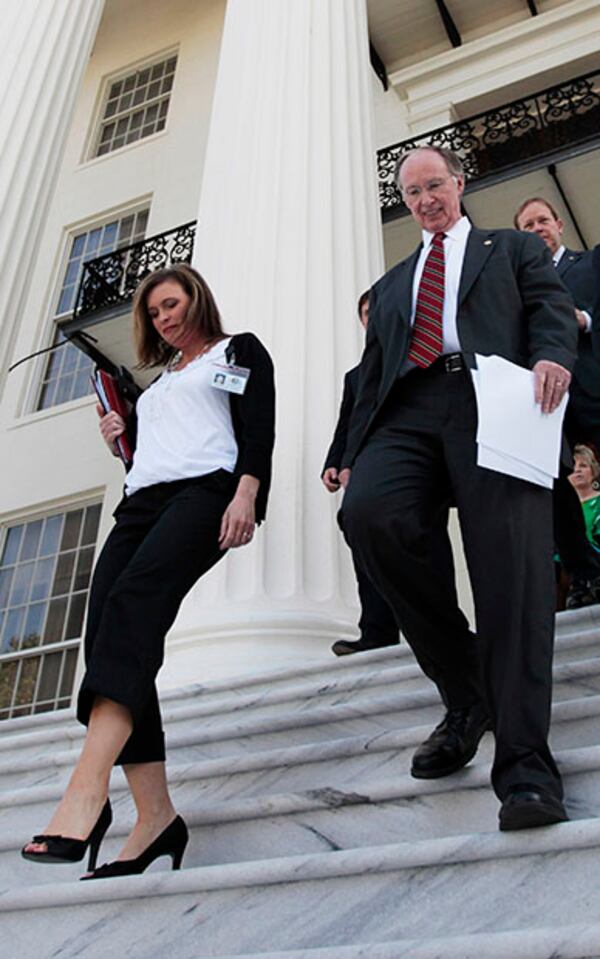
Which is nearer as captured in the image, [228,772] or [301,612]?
[228,772]

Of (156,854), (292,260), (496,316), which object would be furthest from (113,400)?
(292,260)

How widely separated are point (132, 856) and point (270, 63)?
6661 mm

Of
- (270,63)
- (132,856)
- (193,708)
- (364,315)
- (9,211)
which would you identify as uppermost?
(270,63)

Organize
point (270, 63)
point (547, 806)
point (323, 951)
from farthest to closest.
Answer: point (270, 63), point (547, 806), point (323, 951)

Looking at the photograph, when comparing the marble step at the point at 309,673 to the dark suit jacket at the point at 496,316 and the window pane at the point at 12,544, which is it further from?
the window pane at the point at 12,544

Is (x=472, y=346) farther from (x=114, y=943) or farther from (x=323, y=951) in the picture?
(x=114, y=943)

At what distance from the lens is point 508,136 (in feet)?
38.1

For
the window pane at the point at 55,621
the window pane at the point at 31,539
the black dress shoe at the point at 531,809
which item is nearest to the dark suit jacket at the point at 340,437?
the black dress shoe at the point at 531,809

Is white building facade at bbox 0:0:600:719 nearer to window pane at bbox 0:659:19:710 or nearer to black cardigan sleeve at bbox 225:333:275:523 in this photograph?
window pane at bbox 0:659:19:710

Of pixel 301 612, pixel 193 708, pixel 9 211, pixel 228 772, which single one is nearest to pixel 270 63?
pixel 9 211

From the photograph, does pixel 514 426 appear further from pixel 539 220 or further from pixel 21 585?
pixel 21 585

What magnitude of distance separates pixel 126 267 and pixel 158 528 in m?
10.7

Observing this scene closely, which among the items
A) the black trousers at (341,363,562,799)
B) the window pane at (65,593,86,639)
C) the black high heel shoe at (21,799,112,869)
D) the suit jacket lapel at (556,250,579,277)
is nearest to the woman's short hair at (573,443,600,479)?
the suit jacket lapel at (556,250,579,277)

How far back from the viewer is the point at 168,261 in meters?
12.3
